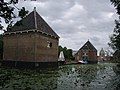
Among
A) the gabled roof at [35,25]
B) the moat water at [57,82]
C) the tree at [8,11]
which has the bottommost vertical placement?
the moat water at [57,82]

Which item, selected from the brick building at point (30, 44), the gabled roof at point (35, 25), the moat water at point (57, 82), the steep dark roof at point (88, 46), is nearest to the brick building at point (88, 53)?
the steep dark roof at point (88, 46)

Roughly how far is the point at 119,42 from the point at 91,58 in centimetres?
7880

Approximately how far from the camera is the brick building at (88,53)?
111 meters

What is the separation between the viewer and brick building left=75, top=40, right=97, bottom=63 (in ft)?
365

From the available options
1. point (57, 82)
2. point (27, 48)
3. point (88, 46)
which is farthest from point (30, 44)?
point (88, 46)

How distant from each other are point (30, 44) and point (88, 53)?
70.2 meters

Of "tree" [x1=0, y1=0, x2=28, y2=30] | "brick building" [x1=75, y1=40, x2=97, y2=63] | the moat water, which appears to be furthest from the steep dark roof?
"tree" [x1=0, y1=0, x2=28, y2=30]

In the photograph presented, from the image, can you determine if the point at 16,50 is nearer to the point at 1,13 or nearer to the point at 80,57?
the point at 1,13

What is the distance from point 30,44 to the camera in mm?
44688

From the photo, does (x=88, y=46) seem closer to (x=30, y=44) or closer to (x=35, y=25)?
(x=30, y=44)

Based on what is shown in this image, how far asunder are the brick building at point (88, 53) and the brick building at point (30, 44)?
62.5 meters

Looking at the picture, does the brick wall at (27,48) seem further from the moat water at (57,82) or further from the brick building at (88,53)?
the brick building at (88,53)

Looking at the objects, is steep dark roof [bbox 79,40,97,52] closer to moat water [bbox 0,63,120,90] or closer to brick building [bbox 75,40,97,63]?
brick building [bbox 75,40,97,63]

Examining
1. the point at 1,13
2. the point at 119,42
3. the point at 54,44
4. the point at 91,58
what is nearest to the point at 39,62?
the point at 54,44
